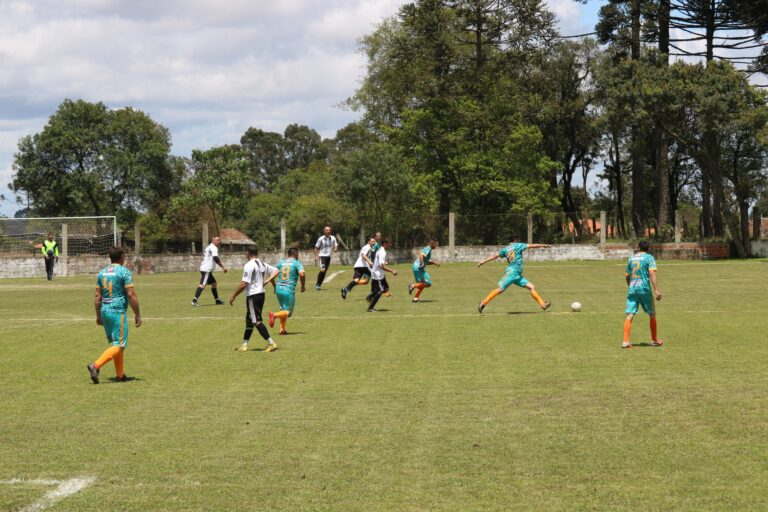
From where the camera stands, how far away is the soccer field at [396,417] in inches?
256

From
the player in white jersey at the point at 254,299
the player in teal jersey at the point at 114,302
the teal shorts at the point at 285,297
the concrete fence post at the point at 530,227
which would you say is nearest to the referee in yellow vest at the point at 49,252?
the teal shorts at the point at 285,297

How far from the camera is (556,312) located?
19.6m

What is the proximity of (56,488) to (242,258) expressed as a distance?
39.5 m

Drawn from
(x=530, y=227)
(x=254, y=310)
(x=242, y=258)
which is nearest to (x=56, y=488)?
(x=254, y=310)

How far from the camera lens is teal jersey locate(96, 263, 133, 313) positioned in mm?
11391

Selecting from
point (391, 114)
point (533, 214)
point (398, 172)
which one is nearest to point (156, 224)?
point (391, 114)

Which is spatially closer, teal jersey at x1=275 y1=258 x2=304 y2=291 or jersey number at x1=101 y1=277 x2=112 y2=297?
jersey number at x1=101 y1=277 x2=112 y2=297

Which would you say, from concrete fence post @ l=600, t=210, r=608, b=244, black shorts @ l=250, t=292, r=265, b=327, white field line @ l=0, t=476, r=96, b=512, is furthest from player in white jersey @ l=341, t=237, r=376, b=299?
concrete fence post @ l=600, t=210, r=608, b=244

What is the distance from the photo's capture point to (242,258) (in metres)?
45.8

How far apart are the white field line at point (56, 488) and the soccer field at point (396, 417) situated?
0.03 m

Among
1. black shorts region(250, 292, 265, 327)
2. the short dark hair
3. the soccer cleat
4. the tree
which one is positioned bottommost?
the soccer cleat

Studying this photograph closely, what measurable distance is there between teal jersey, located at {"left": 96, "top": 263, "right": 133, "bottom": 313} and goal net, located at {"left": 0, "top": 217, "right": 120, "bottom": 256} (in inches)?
1188

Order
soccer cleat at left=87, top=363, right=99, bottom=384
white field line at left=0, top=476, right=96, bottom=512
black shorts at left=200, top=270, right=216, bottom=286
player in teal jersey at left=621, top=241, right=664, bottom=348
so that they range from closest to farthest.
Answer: white field line at left=0, top=476, right=96, bottom=512
soccer cleat at left=87, top=363, right=99, bottom=384
player in teal jersey at left=621, top=241, right=664, bottom=348
black shorts at left=200, top=270, right=216, bottom=286

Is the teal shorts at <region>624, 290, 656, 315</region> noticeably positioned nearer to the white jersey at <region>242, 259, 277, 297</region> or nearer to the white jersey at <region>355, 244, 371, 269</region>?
the white jersey at <region>242, 259, 277, 297</region>
